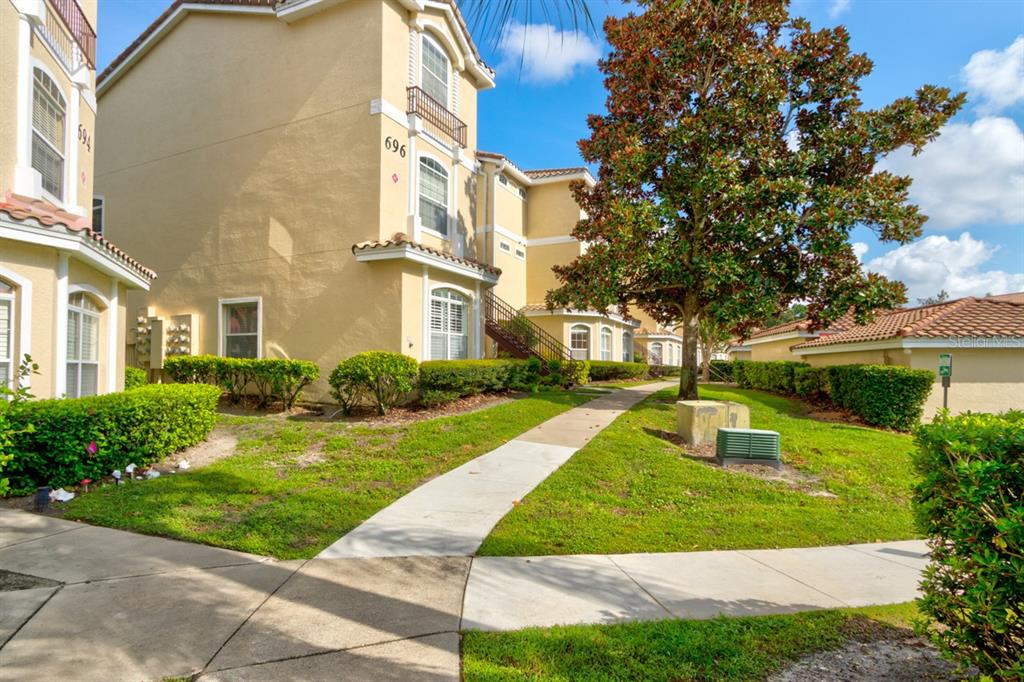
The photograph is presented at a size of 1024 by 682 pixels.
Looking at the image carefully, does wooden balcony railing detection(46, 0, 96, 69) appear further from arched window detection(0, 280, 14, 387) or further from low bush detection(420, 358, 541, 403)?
low bush detection(420, 358, 541, 403)

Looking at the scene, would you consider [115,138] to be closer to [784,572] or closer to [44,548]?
[44,548]

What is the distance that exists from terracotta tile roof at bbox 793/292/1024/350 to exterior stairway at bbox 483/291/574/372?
9.69 meters

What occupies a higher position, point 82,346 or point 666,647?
point 82,346

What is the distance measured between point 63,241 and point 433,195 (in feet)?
29.4

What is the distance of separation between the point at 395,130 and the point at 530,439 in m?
8.76

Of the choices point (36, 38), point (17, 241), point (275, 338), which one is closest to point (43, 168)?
point (36, 38)

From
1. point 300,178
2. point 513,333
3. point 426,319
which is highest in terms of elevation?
point 300,178

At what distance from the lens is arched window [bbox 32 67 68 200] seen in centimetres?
904

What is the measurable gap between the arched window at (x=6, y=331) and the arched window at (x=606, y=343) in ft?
72.1

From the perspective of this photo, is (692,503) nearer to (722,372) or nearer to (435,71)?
(435,71)

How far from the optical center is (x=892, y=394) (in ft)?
43.8

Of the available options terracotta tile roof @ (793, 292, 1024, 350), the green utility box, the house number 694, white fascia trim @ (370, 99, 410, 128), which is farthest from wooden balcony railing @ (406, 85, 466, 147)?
terracotta tile roof @ (793, 292, 1024, 350)

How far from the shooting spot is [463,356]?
49.6 feet

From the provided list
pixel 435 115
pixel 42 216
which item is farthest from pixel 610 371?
pixel 42 216
